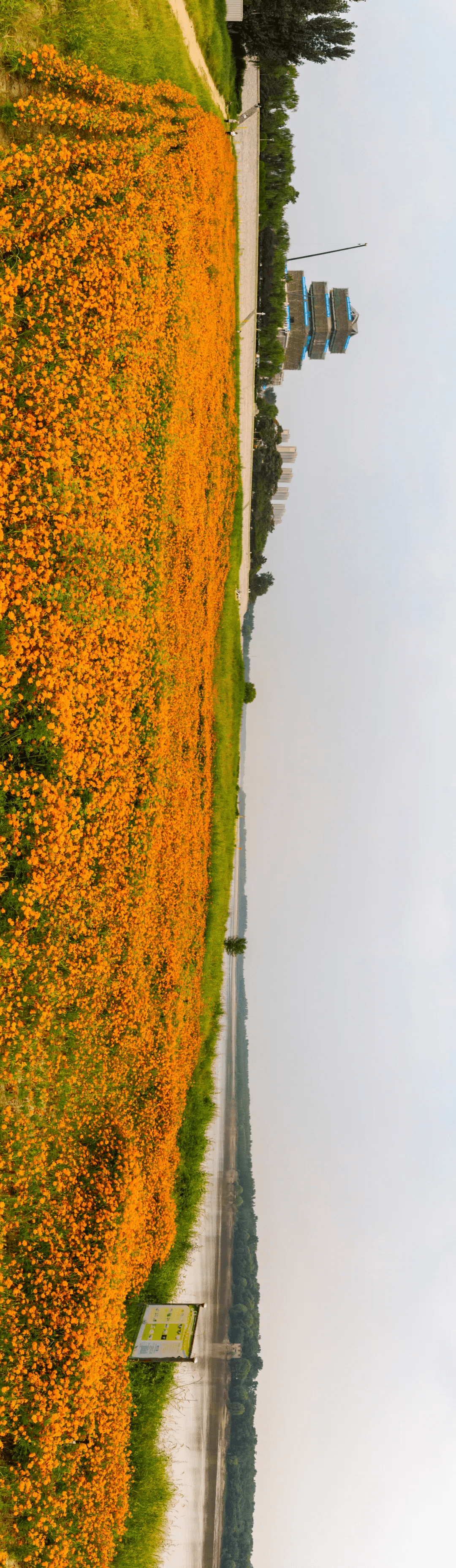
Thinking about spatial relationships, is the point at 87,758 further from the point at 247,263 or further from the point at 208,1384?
the point at 208,1384

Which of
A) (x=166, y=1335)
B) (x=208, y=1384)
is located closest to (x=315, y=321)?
(x=166, y=1335)

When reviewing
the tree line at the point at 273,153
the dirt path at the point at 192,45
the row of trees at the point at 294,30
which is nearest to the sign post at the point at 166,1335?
the dirt path at the point at 192,45

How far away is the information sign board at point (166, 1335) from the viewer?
17.0 meters

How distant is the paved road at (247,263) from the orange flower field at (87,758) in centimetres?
1087

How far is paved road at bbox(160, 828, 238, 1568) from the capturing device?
81.0 feet

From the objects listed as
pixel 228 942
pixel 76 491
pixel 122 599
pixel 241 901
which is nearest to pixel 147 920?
pixel 122 599

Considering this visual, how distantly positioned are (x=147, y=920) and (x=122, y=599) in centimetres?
706

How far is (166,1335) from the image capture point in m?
17.3

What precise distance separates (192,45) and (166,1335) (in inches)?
1350

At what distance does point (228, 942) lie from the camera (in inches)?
1218

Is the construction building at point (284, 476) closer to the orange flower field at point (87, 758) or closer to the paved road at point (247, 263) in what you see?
the paved road at point (247, 263)

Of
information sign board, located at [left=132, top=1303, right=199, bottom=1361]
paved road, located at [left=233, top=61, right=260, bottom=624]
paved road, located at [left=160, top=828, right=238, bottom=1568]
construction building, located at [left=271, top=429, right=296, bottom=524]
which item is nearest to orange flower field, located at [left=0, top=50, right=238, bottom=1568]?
information sign board, located at [left=132, top=1303, right=199, bottom=1361]

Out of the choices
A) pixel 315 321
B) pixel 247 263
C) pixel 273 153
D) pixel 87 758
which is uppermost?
pixel 315 321

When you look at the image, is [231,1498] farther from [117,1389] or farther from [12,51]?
[12,51]
